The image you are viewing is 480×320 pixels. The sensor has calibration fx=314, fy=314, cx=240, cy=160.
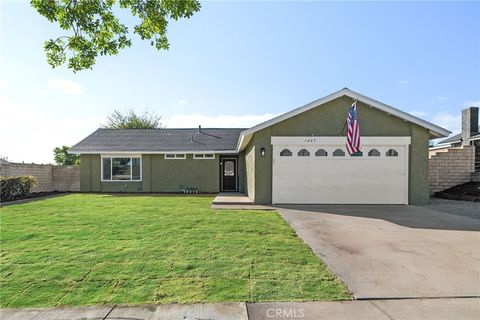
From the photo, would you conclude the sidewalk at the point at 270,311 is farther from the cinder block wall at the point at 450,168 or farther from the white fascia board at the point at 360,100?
the cinder block wall at the point at 450,168

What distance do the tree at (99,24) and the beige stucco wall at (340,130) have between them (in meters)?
7.58

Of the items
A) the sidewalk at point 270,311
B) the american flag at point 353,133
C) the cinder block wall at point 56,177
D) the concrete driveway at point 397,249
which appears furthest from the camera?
the cinder block wall at point 56,177

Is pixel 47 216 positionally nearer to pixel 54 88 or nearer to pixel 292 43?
pixel 54 88

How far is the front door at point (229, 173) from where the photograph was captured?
19.4 m

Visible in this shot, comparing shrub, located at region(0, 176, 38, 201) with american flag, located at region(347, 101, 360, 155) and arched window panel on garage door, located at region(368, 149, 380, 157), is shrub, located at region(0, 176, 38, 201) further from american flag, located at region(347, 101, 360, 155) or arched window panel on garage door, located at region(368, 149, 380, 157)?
arched window panel on garage door, located at region(368, 149, 380, 157)

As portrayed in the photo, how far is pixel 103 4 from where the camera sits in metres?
5.71

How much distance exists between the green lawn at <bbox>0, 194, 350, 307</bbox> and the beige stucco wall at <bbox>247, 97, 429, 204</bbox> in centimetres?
456

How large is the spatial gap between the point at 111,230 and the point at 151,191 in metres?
11.7

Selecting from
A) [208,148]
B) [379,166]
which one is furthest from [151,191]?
[379,166]

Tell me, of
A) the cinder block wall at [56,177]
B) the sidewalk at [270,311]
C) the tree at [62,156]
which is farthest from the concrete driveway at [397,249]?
the tree at [62,156]

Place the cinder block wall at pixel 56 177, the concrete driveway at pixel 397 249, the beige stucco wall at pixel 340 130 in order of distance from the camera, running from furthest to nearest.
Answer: the cinder block wall at pixel 56 177 → the beige stucco wall at pixel 340 130 → the concrete driveway at pixel 397 249

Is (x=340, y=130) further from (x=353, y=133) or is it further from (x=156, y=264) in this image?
(x=156, y=264)

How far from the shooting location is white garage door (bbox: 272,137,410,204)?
42.7ft

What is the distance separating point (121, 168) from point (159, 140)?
9.74ft
